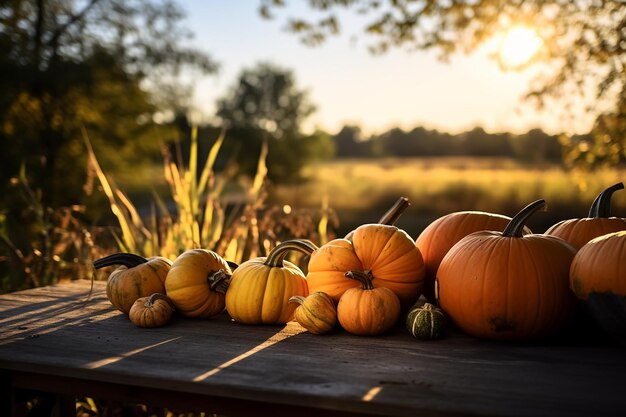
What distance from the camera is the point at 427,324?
7.39 ft

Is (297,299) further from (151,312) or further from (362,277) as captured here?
(151,312)

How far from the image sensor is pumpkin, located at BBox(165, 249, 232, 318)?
8.41ft

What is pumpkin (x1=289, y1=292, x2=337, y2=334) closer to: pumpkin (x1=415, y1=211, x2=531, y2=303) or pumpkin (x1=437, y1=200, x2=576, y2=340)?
pumpkin (x1=437, y1=200, x2=576, y2=340)

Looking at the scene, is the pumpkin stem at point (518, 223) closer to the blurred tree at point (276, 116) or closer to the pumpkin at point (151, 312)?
the pumpkin at point (151, 312)

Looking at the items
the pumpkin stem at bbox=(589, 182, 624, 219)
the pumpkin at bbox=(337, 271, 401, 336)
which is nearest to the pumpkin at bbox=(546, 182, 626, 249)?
the pumpkin stem at bbox=(589, 182, 624, 219)

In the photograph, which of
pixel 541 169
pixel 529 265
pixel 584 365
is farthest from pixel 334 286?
pixel 541 169

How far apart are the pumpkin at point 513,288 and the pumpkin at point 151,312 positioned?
1138mm

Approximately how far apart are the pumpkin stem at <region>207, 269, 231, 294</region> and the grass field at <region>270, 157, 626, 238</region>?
8.51 meters

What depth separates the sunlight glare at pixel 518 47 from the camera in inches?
272

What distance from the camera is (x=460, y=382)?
1759mm

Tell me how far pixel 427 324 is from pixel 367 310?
224 mm

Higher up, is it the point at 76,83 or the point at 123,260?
the point at 76,83

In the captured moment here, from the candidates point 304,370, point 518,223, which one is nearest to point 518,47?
point 518,223

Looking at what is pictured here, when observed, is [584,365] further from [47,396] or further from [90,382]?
→ [47,396]
